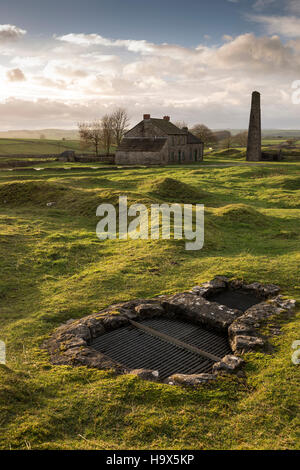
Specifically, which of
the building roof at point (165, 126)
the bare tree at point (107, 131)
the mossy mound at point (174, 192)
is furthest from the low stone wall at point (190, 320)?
the bare tree at point (107, 131)

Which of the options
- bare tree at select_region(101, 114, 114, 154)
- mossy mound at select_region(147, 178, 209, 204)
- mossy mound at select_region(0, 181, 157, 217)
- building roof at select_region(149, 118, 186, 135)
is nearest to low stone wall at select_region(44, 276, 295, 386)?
mossy mound at select_region(0, 181, 157, 217)

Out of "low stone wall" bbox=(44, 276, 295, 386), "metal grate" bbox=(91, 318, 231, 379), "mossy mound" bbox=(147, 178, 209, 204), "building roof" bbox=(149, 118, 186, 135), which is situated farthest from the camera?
"building roof" bbox=(149, 118, 186, 135)

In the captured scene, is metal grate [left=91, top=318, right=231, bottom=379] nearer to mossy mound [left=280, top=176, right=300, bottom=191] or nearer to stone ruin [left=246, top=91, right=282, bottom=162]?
mossy mound [left=280, top=176, right=300, bottom=191]

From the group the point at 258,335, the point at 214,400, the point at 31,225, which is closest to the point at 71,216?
the point at 31,225

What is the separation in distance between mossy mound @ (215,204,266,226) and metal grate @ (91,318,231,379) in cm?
1174

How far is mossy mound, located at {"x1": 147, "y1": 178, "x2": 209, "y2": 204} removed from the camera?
2584 cm

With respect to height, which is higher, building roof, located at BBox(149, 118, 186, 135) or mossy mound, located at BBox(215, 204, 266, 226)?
building roof, located at BBox(149, 118, 186, 135)

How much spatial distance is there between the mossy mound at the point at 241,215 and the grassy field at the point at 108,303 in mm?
100

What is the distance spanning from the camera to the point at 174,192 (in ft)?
86.6

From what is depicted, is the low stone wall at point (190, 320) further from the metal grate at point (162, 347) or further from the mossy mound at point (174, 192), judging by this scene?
the mossy mound at point (174, 192)

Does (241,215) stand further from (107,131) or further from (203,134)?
(203,134)

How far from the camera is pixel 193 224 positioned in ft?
56.1
